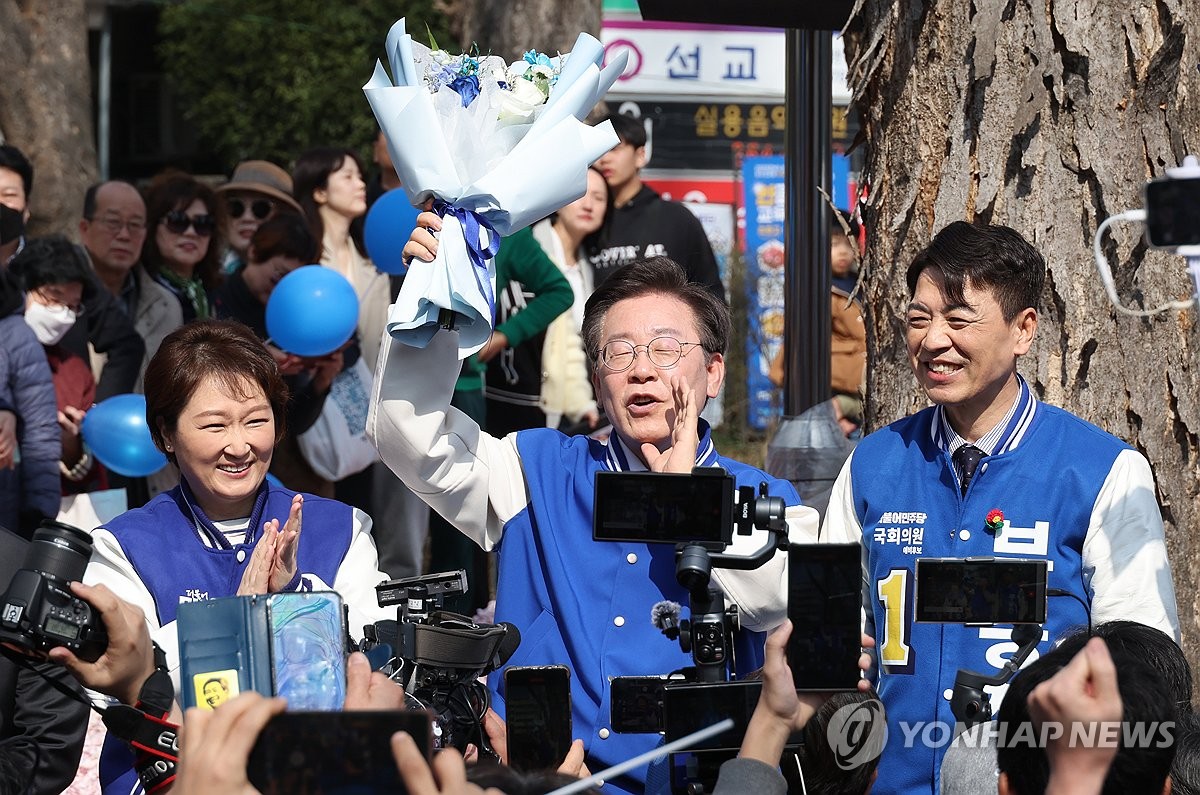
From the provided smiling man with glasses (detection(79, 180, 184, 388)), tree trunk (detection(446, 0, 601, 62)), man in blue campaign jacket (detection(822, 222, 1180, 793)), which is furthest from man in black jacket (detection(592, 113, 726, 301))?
man in blue campaign jacket (detection(822, 222, 1180, 793))

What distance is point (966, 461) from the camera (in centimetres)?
309

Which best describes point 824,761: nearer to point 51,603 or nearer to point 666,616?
point 666,616

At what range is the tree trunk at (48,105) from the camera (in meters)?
10.6

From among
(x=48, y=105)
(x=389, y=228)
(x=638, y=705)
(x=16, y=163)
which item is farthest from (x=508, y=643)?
(x=48, y=105)

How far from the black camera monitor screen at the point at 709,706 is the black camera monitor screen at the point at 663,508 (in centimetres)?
27

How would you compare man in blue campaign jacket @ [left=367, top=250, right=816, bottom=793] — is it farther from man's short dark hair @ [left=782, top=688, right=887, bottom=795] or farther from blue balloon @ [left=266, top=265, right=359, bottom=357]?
blue balloon @ [left=266, top=265, right=359, bottom=357]

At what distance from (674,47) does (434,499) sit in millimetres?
9047

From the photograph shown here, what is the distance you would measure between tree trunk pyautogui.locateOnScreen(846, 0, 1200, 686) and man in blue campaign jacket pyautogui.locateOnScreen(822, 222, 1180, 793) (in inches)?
21.5

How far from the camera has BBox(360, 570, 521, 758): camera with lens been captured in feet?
8.72

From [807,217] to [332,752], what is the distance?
3491mm

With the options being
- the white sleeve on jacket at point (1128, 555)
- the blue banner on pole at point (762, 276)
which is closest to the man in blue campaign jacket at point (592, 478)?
the white sleeve on jacket at point (1128, 555)

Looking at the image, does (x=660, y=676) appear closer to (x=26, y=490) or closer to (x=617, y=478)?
(x=617, y=478)

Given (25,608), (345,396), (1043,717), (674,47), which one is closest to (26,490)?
(345,396)

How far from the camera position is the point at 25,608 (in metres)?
2.30
